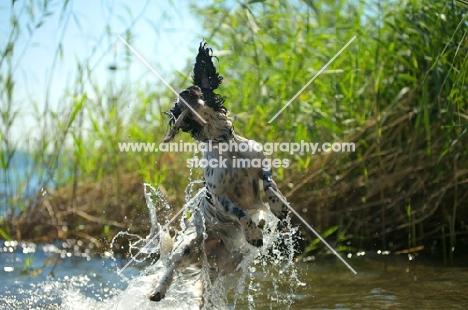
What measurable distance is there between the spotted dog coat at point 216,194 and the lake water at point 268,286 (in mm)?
337

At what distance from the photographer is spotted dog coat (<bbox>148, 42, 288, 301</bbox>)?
3.31 meters

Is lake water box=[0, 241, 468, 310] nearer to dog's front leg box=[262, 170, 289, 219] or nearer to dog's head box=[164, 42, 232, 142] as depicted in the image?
dog's front leg box=[262, 170, 289, 219]

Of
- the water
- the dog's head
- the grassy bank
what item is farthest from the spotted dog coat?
the grassy bank

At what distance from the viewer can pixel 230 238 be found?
11.8ft

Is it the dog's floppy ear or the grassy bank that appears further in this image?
the grassy bank

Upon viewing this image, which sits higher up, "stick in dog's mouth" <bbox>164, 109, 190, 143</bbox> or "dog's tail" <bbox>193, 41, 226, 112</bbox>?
"dog's tail" <bbox>193, 41, 226, 112</bbox>

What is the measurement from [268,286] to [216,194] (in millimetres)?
1725

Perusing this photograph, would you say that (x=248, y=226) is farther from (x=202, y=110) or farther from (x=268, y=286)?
(x=268, y=286)

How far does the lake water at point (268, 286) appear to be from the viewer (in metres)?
4.29

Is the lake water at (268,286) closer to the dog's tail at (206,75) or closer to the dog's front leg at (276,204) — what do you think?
the dog's front leg at (276,204)

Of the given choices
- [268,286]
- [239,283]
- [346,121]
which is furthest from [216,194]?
[346,121]

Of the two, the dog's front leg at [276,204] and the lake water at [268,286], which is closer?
the dog's front leg at [276,204]

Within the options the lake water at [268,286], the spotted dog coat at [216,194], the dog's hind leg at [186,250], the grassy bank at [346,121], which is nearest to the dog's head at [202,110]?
the spotted dog coat at [216,194]

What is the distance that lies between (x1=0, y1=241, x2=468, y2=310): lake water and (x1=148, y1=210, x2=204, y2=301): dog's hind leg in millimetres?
324
